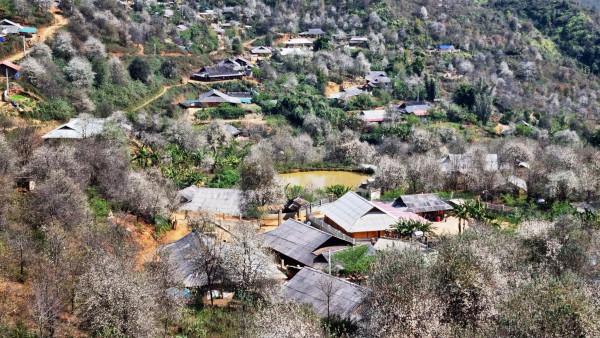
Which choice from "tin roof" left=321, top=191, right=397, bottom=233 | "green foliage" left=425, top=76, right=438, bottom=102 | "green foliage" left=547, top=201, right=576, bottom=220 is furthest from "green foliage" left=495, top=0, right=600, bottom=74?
"tin roof" left=321, top=191, right=397, bottom=233

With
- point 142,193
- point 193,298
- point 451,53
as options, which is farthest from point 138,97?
point 451,53

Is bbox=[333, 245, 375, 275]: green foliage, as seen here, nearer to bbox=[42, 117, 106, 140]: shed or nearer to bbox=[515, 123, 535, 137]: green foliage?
bbox=[42, 117, 106, 140]: shed

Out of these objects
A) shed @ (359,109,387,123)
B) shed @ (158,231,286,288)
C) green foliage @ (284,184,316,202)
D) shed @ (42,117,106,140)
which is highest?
shed @ (158,231,286,288)

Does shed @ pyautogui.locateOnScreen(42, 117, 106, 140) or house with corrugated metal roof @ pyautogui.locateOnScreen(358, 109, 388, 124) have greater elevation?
shed @ pyautogui.locateOnScreen(42, 117, 106, 140)

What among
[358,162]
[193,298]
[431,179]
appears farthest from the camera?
[358,162]

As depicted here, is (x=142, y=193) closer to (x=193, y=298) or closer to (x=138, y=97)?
(x=193, y=298)

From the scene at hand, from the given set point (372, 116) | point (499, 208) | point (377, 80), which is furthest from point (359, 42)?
point (499, 208)

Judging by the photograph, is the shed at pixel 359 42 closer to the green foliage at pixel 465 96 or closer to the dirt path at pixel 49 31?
the green foliage at pixel 465 96

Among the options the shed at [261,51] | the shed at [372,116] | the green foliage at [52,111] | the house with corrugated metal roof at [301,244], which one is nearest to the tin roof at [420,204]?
the house with corrugated metal roof at [301,244]
